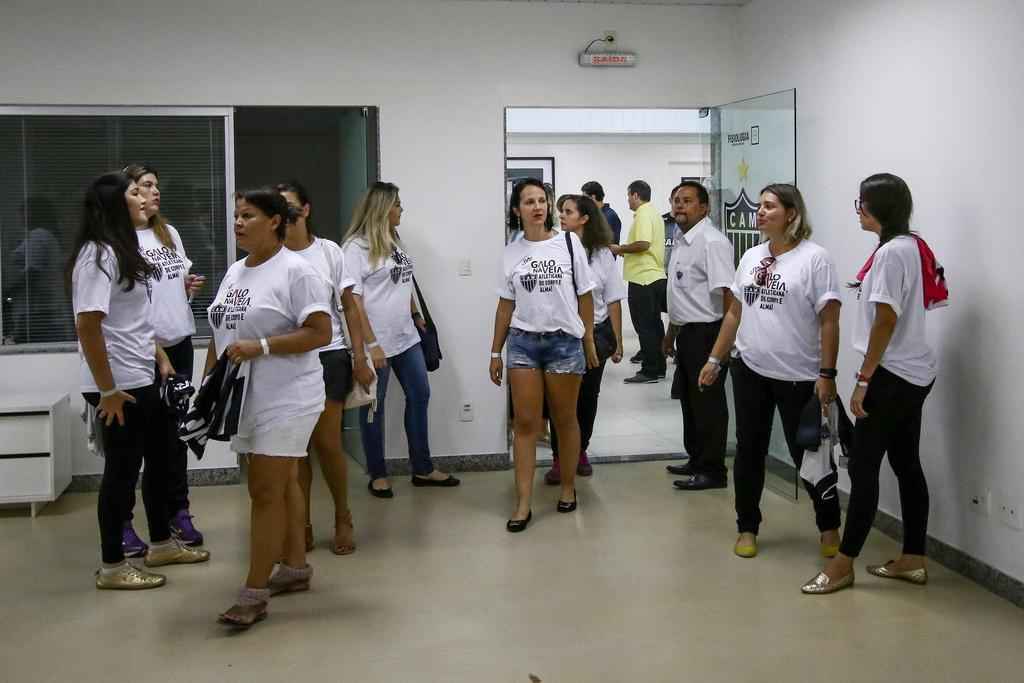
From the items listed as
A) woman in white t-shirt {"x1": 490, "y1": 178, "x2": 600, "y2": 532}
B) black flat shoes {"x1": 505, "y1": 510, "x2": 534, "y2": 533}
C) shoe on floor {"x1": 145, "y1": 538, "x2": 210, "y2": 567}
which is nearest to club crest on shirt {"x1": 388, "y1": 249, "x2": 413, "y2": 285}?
woman in white t-shirt {"x1": 490, "y1": 178, "x2": 600, "y2": 532}

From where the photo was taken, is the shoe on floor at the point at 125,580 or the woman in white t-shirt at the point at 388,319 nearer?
the shoe on floor at the point at 125,580

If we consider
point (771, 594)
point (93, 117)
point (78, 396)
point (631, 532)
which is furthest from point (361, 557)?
point (93, 117)

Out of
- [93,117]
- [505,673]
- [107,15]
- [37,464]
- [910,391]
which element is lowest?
[505,673]

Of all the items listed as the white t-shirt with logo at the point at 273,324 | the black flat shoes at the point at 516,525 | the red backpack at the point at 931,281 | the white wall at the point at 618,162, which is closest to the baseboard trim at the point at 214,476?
the black flat shoes at the point at 516,525

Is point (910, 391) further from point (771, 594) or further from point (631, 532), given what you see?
point (631, 532)

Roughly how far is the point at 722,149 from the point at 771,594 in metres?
3.12

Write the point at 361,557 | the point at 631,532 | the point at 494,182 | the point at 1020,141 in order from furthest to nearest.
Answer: the point at 494,182, the point at 631,532, the point at 361,557, the point at 1020,141

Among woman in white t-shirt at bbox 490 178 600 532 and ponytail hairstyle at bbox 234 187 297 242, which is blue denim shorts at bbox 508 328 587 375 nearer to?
woman in white t-shirt at bbox 490 178 600 532

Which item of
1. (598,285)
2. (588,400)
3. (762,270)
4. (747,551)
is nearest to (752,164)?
(598,285)

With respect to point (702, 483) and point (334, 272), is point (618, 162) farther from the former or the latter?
point (334, 272)

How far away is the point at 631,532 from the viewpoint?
16.1 feet

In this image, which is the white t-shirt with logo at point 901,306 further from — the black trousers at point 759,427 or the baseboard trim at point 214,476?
the baseboard trim at point 214,476

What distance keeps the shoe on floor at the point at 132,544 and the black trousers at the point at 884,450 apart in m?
2.91

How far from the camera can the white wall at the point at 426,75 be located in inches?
225
